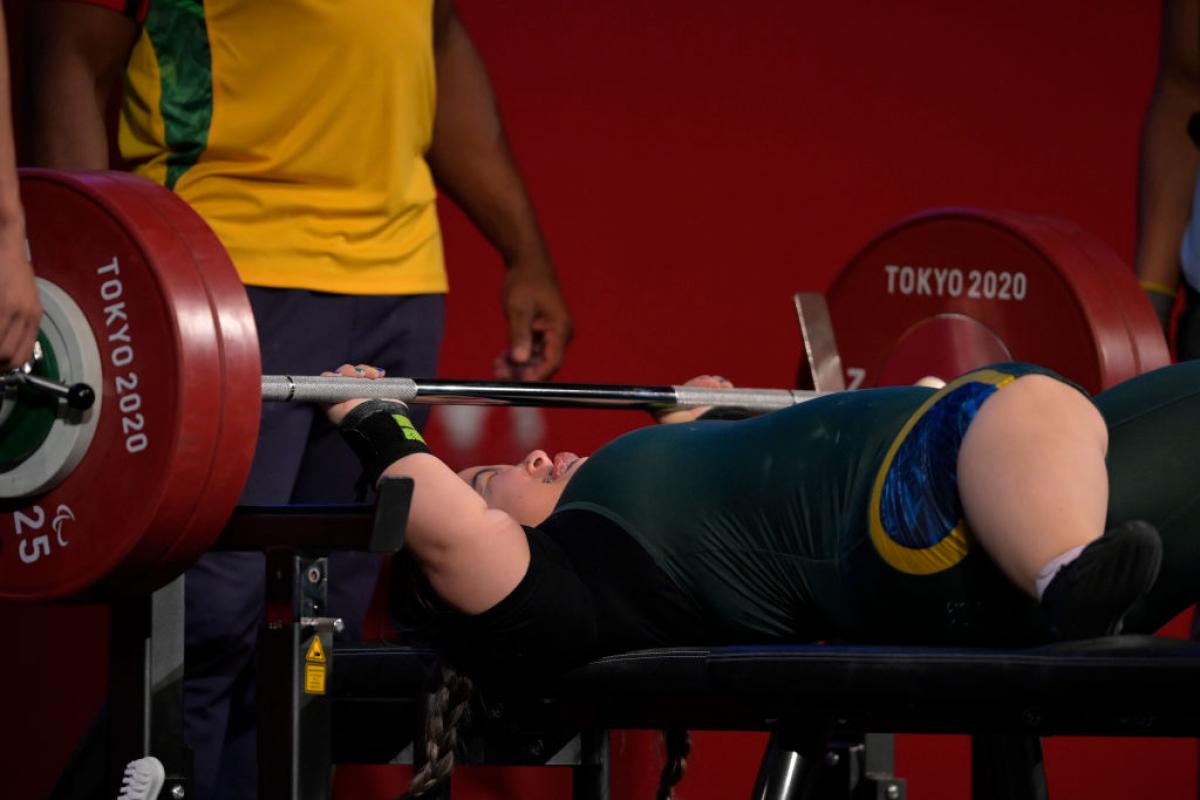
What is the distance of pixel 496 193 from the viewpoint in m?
2.45

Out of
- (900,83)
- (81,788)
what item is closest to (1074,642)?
(81,788)

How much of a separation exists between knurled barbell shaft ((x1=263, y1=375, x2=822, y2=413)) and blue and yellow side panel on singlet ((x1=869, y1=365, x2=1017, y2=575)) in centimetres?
49

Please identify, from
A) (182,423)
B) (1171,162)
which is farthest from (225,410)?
(1171,162)

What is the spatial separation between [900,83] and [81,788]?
1894mm

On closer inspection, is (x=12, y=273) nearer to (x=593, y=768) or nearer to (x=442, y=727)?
(x=442, y=727)

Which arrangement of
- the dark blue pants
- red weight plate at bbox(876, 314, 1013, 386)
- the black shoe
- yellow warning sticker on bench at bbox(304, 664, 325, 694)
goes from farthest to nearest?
1. red weight plate at bbox(876, 314, 1013, 386)
2. the dark blue pants
3. yellow warning sticker on bench at bbox(304, 664, 325, 694)
4. the black shoe

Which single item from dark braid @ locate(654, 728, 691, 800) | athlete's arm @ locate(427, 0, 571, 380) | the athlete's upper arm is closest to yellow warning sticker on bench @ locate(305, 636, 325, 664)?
the athlete's upper arm

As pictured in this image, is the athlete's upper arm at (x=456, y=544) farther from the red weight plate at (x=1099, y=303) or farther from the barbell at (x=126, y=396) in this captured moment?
the red weight plate at (x=1099, y=303)

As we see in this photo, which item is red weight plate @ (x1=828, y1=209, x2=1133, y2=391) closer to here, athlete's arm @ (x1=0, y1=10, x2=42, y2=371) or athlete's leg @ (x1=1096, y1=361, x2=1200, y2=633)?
athlete's leg @ (x1=1096, y1=361, x2=1200, y2=633)

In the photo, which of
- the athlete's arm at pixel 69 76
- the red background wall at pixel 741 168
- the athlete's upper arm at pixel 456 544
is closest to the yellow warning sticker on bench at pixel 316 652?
the athlete's upper arm at pixel 456 544

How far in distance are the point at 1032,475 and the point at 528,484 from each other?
655mm

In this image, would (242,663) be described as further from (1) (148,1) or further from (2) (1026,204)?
(2) (1026,204)

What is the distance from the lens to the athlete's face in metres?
1.91

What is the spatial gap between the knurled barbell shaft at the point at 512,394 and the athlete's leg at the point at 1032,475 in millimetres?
587
